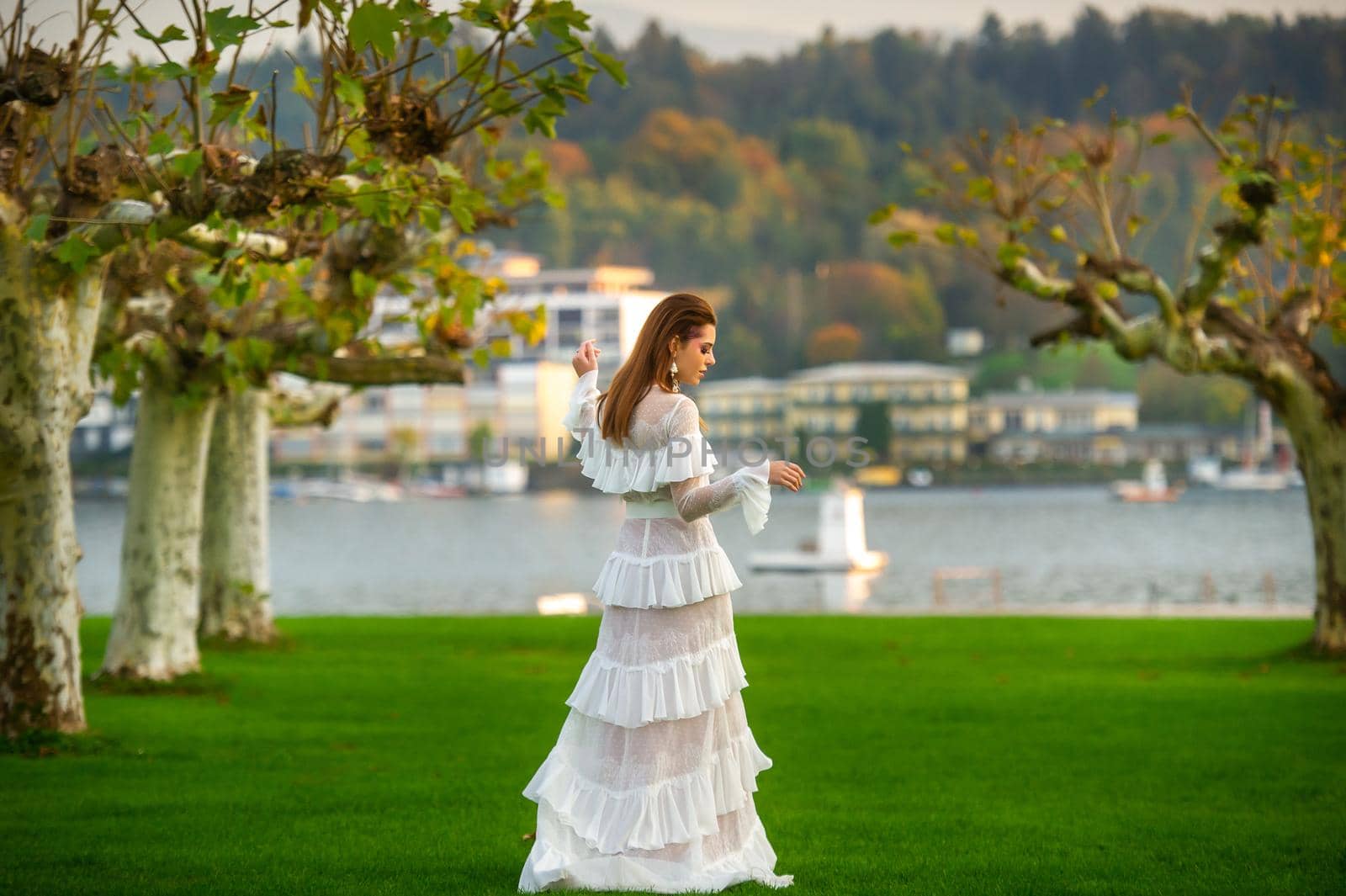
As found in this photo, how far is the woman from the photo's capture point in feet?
20.7

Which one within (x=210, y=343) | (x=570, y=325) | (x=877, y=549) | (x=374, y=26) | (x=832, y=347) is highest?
(x=832, y=347)

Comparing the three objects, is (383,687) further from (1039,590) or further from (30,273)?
(1039,590)

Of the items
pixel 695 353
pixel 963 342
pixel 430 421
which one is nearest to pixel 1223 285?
pixel 695 353

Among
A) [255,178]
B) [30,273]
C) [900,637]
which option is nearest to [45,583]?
[30,273]

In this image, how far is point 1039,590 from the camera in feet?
170

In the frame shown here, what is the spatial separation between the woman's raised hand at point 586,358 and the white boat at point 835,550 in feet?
125

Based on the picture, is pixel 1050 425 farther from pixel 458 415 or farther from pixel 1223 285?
pixel 1223 285

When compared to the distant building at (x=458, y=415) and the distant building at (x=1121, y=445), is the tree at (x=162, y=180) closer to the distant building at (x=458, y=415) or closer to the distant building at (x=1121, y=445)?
the distant building at (x=458, y=415)

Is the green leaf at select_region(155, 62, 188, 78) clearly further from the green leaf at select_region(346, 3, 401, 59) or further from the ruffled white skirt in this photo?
the ruffled white skirt

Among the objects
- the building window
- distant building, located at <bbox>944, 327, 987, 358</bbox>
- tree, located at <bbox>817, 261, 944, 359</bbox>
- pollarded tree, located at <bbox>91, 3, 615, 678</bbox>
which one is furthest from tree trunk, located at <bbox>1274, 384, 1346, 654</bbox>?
distant building, located at <bbox>944, 327, 987, 358</bbox>

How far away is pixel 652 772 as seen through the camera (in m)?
6.37

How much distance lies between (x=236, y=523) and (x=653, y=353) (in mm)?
11726

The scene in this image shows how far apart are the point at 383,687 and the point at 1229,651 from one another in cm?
873

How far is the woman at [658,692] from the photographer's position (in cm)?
632
